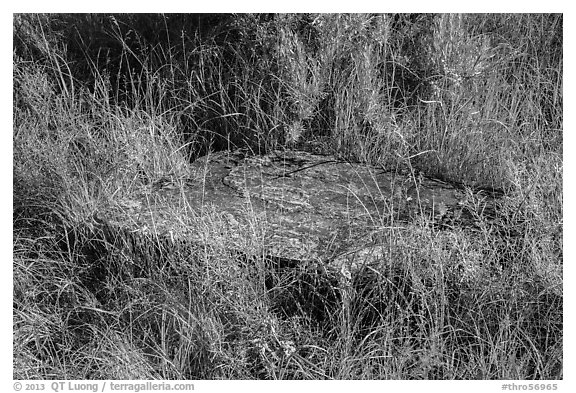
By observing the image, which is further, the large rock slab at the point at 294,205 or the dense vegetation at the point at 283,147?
the large rock slab at the point at 294,205

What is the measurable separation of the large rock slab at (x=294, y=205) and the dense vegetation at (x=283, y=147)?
3.9 inches

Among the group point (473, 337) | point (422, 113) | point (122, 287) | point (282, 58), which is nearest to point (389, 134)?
point (422, 113)

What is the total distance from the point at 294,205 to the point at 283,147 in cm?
69

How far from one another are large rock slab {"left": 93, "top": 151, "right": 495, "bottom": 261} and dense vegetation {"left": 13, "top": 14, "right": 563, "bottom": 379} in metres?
0.10

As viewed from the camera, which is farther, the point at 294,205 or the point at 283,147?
the point at 283,147

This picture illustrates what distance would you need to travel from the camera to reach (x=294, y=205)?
3.38 m

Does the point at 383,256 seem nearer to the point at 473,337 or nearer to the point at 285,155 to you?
the point at 473,337

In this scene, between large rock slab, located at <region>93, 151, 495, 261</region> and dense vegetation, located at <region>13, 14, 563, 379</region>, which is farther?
large rock slab, located at <region>93, 151, 495, 261</region>

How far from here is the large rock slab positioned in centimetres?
309

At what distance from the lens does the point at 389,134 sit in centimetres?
396

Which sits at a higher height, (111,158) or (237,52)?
(237,52)

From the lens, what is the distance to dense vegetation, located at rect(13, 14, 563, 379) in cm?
289

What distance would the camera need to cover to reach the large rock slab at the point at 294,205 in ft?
10.1

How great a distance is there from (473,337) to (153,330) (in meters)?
1.24
